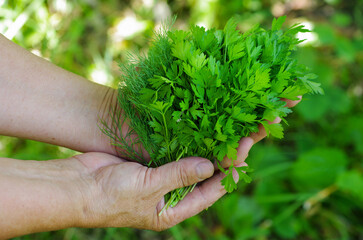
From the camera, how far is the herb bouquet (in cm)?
99

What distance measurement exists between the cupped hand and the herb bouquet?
0.17 feet

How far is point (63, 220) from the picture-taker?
105cm

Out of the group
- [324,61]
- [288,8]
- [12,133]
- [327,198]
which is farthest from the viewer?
[288,8]

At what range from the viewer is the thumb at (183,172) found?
1.05 m

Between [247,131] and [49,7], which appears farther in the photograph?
[49,7]

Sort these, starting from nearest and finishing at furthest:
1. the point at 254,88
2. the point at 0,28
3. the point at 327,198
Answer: the point at 254,88 < the point at 0,28 < the point at 327,198

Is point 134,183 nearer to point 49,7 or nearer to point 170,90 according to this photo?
point 170,90

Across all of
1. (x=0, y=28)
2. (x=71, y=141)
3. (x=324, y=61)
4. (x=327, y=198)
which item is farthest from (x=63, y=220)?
(x=324, y=61)

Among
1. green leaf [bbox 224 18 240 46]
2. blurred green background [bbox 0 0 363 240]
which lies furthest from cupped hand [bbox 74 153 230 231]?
blurred green background [bbox 0 0 363 240]

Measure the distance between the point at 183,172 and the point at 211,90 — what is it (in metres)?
0.30

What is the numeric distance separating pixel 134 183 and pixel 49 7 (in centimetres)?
192

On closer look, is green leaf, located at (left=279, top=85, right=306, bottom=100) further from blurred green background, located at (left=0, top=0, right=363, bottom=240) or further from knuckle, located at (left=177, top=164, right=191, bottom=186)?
blurred green background, located at (left=0, top=0, right=363, bottom=240)

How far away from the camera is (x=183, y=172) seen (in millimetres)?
1058

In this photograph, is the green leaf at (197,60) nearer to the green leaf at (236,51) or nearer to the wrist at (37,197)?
the green leaf at (236,51)
